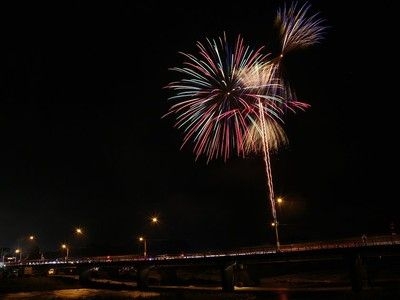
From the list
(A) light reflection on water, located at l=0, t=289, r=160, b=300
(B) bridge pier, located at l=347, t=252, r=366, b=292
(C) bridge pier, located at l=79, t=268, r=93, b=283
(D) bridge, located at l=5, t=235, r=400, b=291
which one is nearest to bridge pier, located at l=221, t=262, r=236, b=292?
(D) bridge, located at l=5, t=235, r=400, b=291

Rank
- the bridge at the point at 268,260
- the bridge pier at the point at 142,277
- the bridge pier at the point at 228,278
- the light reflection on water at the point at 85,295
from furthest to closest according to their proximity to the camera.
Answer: the bridge pier at the point at 142,277 < the bridge pier at the point at 228,278 < the light reflection on water at the point at 85,295 < the bridge at the point at 268,260

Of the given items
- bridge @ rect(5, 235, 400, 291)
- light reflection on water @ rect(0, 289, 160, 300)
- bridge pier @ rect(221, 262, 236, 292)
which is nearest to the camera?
bridge @ rect(5, 235, 400, 291)

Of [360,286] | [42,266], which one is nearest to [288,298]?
[360,286]

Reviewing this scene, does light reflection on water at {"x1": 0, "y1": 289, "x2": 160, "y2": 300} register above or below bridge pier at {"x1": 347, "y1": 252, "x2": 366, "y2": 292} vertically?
below

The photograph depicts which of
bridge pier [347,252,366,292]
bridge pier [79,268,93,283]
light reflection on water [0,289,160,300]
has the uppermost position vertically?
bridge pier [79,268,93,283]

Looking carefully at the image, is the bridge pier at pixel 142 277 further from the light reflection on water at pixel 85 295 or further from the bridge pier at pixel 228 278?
the bridge pier at pixel 228 278

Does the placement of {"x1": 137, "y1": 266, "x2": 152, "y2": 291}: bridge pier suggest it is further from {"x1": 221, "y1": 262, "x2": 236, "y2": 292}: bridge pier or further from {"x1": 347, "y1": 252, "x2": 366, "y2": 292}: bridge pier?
{"x1": 347, "y1": 252, "x2": 366, "y2": 292}: bridge pier

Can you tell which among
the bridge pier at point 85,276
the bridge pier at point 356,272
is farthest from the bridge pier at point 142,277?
the bridge pier at point 356,272

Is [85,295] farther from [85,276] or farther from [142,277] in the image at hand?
[85,276]

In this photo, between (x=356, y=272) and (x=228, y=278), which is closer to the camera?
(x=356, y=272)

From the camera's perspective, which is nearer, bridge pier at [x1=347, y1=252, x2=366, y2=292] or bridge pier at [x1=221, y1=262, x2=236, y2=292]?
bridge pier at [x1=347, y1=252, x2=366, y2=292]

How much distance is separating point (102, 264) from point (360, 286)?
233 ft

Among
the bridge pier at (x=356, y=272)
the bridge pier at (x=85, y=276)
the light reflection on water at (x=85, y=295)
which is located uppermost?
the bridge pier at (x=85, y=276)

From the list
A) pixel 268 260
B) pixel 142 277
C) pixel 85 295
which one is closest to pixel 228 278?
pixel 268 260
